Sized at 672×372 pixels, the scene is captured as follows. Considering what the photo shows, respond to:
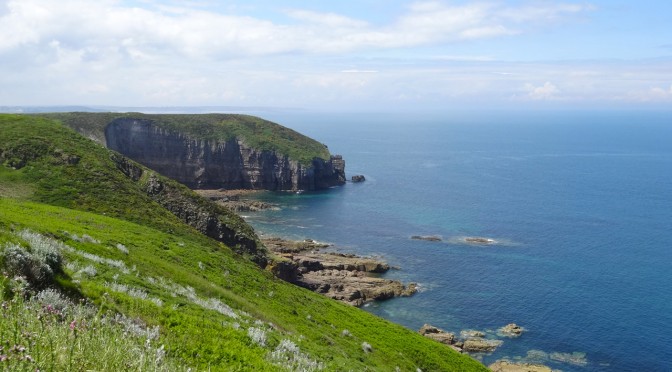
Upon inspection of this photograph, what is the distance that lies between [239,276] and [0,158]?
2913 cm

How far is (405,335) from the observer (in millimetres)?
39688

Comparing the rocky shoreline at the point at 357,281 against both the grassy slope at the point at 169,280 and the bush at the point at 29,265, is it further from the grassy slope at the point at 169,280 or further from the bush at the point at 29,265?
the bush at the point at 29,265

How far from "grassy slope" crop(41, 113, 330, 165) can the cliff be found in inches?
13.2

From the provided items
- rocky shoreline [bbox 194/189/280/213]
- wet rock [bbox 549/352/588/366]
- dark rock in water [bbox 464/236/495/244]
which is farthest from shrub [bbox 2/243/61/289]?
rocky shoreline [bbox 194/189/280/213]

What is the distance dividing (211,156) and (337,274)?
3789 inches

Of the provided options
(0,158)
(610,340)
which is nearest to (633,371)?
(610,340)

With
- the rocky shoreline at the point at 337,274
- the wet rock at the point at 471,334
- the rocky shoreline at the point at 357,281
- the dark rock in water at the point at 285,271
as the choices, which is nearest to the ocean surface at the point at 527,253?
the wet rock at the point at 471,334

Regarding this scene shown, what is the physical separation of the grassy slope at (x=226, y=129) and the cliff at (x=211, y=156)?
335 mm

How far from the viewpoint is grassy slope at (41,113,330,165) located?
156875 mm

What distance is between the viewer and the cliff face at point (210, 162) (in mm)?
161625

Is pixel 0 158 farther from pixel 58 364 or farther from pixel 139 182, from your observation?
pixel 58 364

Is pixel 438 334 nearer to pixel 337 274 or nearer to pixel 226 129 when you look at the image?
pixel 337 274

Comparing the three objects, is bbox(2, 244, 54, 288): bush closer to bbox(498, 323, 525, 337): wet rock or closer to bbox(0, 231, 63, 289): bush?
bbox(0, 231, 63, 289): bush

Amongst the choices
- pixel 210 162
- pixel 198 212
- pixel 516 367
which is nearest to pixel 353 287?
pixel 516 367
